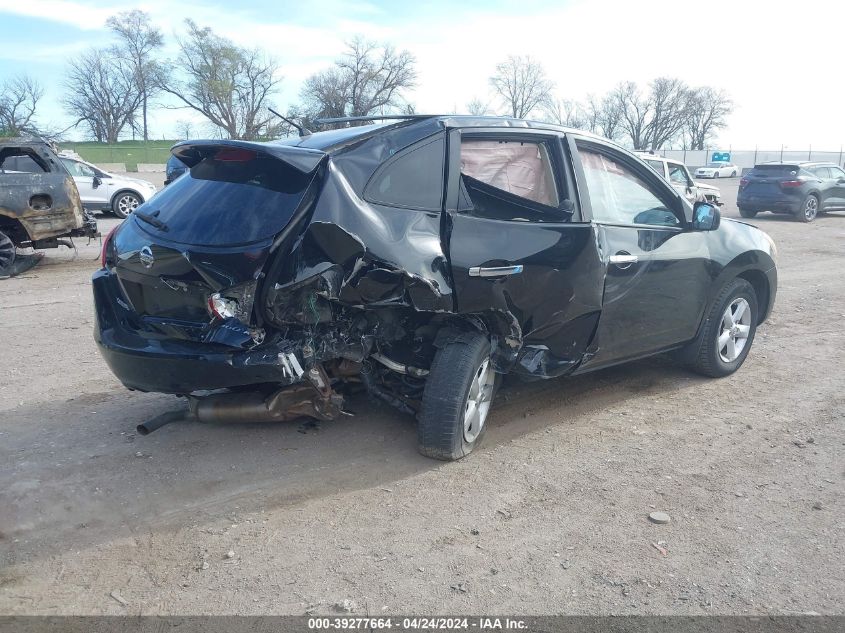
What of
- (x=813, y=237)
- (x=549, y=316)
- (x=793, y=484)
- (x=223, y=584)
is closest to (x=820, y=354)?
(x=793, y=484)

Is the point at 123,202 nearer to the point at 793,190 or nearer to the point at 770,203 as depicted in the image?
the point at 770,203

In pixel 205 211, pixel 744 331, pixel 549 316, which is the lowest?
pixel 744 331

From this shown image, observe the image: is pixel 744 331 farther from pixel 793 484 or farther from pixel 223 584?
pixel 223 584

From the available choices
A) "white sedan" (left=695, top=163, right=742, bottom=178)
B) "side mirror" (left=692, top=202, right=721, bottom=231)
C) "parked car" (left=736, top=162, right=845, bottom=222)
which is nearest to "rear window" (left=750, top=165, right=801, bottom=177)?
"parked car" (left=736, top=162, right=845, bottom=222)

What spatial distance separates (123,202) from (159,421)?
16.3 meters

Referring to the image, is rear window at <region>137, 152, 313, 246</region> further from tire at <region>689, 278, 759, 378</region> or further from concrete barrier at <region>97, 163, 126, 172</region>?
concrete barrier at <region>97, 163, 126, 172</region>

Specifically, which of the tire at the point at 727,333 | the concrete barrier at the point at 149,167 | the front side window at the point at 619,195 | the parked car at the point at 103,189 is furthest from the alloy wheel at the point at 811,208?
the concrete barrier at the point at 149,167

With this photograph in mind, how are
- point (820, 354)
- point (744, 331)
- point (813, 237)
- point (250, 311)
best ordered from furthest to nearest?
1. point (813, 237)
2. point (820, 354)
3. point (744, 331)
4. point (250, 311)

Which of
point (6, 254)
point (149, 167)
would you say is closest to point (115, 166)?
point (149, 167)

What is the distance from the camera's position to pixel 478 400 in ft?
13.8

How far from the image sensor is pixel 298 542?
10.8ft

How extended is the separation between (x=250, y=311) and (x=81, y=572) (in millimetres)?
1339

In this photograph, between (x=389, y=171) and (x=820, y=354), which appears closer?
(x=389, y=171)

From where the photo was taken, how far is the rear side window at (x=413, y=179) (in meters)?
3.79
